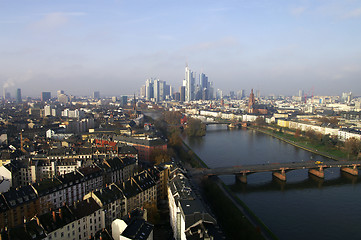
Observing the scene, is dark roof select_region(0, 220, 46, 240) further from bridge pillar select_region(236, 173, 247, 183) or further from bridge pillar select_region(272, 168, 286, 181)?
bridge pillar select_region(272, 168, 286, 181)

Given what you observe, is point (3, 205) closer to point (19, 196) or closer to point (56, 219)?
point (19, 196)

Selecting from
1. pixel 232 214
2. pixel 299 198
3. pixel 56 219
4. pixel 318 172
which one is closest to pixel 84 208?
pixel 56 219

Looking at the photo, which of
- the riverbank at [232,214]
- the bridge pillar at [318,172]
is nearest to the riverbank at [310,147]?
the bridge pillar at [318,172]

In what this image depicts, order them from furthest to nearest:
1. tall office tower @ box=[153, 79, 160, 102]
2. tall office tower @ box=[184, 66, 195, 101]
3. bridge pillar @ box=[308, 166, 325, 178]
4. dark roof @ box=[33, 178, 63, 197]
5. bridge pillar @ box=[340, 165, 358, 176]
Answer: tall office tower @ box=[153, 79, 160, 102] < tall office tower @ box=[184, 66, 195, 101] < bridge pillar @ box=[340, 165, 358, 176] < bridge pillar @ box=[308, 166, 325, 178] < dark roof @ box=[33, 178, 63, 197]

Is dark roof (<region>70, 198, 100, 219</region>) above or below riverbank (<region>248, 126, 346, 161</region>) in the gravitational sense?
above

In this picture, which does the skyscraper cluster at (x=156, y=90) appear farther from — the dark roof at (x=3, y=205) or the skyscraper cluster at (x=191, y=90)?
the dark roof at (x=3, y=205)

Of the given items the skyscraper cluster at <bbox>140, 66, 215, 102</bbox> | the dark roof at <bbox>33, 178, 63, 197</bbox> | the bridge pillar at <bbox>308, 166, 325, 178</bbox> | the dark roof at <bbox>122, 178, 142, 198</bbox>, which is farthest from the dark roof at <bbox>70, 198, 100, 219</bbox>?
the skyscraper cluster at <bbox>140, 66, 215, 102</bbox>

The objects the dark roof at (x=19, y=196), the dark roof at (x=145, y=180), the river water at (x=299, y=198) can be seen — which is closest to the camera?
the dark roof at (x=19, y=196)

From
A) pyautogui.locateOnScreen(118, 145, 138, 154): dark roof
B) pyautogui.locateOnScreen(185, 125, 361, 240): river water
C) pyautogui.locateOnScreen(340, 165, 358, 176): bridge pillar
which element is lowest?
pyautogui.locateOnScreen(185, 125, 361, 240): river water
